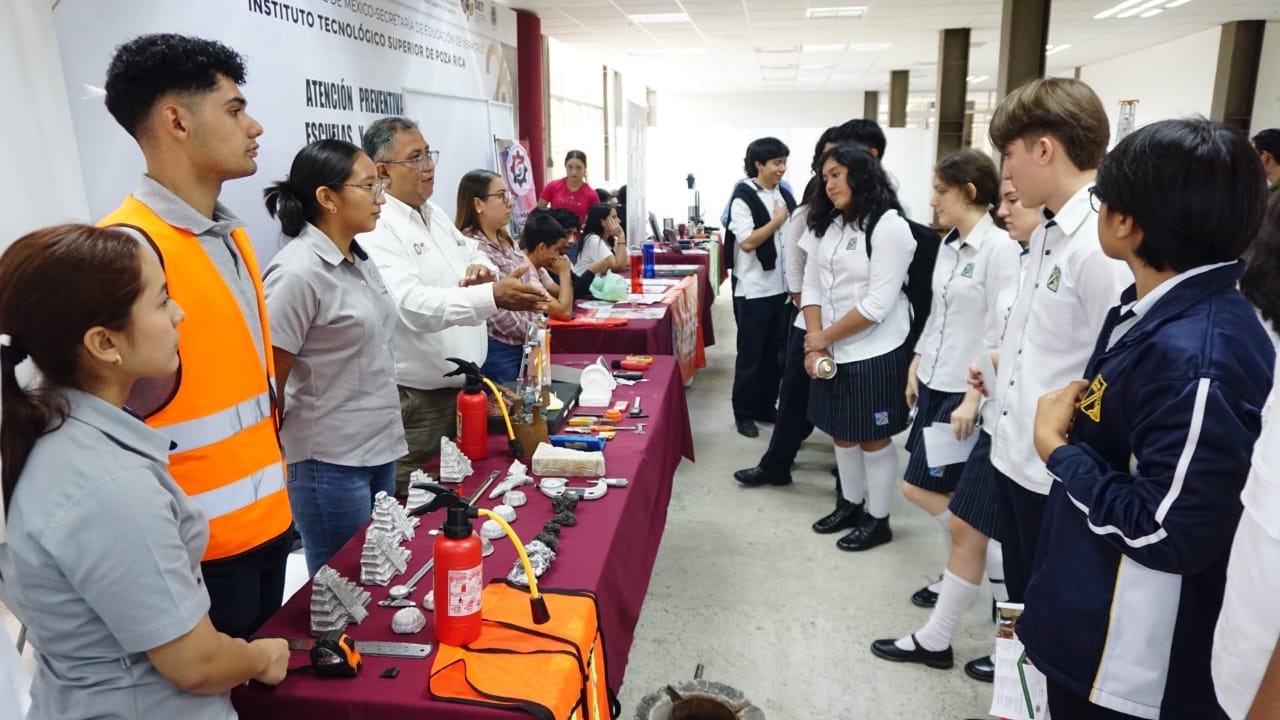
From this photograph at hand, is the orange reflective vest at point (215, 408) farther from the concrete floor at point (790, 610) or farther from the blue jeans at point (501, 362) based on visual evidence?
the blue jeans at point (501, 362)

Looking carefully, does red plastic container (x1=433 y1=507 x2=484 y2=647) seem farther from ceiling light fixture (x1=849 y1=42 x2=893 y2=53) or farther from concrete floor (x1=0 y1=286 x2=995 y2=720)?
ceiling light fixture (x1=849 y1=42 x2=893 y2=53)

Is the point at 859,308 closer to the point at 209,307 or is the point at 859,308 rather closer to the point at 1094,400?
the point at 1094,400

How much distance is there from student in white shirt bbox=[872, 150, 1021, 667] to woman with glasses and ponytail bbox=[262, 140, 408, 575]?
1550mm

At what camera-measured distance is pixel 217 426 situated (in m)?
1.30

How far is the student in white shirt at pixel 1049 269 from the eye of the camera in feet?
5.12

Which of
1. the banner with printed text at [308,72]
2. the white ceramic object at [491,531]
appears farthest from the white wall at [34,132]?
the white ceramic object at [491,531]

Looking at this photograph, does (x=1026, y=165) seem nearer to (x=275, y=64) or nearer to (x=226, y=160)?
(x=226, y=160)

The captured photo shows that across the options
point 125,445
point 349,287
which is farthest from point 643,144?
point 125,445

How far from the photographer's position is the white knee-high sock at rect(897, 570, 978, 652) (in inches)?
87.0

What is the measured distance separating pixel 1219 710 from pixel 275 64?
3.33 m

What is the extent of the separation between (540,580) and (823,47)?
32.7ft

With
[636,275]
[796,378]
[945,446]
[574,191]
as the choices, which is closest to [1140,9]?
[574,191]

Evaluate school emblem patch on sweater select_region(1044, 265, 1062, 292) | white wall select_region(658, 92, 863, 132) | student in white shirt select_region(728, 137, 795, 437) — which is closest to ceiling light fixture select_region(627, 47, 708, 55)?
student in white shirt select_region(728, 137, 795, 437)

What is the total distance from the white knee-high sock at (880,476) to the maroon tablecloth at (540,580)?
0.88 metres
